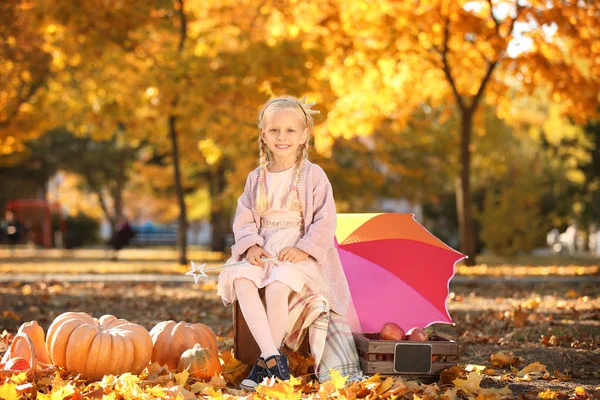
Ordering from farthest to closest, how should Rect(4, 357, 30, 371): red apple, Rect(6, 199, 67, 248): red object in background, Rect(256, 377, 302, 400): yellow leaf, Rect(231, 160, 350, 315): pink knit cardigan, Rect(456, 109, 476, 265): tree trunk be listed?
Rect(6, 199, 67, 248): red object in background < Rect(456, 109, 476, 265): tree trunk < Rect(231, 160, 350, 315): pink knit cardigan < Rect(4, 357, 30, 371): red apple < Rect(256, 377, 302, 400): yellow leaf

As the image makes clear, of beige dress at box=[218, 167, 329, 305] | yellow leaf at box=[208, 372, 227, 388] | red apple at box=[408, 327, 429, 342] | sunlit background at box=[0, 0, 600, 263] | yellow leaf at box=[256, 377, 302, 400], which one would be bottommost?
yellow leaf at box=[208, 372, 227, 388]

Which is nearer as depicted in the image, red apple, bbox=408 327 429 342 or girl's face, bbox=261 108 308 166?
red apple, bbox=408 327 429 342

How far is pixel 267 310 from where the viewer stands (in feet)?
17.0

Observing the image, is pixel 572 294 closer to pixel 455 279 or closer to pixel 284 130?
pixel 455 279

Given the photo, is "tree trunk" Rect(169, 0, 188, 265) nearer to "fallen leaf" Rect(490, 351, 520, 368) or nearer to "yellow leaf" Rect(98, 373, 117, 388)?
"fallen leaf" Rect(490, 351, 520, 368)

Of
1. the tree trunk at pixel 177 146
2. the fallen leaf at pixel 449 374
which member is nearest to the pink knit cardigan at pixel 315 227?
the fallen leaf at pixel 449 374

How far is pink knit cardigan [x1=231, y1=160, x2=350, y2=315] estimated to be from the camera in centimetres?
525

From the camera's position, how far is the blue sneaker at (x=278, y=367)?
493 centimetres

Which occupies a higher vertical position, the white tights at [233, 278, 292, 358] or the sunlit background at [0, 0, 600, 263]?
the sunlit background at [0, 0, 600, 263]

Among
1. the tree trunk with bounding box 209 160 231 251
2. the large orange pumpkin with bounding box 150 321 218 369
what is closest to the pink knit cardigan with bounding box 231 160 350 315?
the large orange pumpkin with bounding box 150 321 218 369

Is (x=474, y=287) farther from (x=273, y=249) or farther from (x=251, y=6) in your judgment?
(x=251, y=6)

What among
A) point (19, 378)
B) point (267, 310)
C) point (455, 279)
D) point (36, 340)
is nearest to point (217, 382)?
point (267, 310)

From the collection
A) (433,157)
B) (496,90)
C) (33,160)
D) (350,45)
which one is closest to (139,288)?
(350,45)

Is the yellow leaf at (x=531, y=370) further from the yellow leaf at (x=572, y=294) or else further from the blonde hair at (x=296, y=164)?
the yellow leaf at (x=572, y=294)
